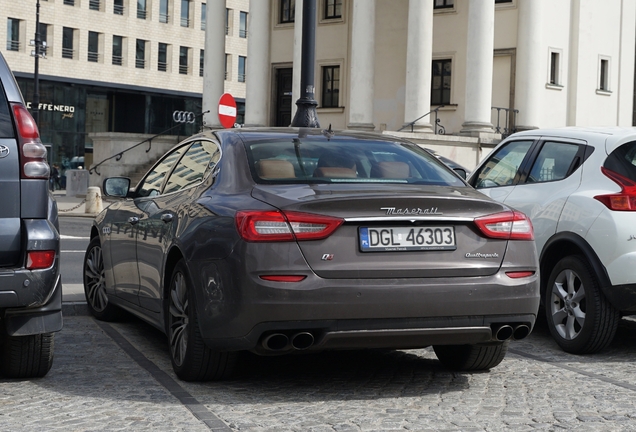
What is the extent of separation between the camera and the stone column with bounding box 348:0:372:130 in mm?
35938

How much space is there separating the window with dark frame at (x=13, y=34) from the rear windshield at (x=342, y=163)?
2230 inches

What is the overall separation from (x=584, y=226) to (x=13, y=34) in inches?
2246

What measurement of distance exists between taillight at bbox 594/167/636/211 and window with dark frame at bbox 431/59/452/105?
3164 centimetres

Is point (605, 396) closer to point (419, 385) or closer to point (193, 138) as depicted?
point (419, 385)

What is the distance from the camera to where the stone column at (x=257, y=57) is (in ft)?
135

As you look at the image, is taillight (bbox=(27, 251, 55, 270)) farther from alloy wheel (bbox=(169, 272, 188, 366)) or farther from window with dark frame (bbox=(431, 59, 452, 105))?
window with dark frame (bbox=(431, 59, 452, 105))

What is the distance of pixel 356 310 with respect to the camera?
5.79m

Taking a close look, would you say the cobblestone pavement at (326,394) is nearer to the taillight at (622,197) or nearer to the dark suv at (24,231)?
the dark suv at (24,231)

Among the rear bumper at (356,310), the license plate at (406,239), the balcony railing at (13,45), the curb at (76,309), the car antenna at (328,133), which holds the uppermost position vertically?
the balcony railing at (13,45)

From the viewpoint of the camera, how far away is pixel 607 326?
784cm

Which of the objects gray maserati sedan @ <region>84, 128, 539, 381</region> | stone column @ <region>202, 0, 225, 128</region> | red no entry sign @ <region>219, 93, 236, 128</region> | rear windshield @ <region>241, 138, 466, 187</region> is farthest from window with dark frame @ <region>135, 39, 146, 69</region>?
gray maserati sedan @ <region>84, 128, 539, 381</region>

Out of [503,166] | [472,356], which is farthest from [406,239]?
[503,166]

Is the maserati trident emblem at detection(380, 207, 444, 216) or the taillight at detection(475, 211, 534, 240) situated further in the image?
the taillight at detection(475, 211, 534, 240)

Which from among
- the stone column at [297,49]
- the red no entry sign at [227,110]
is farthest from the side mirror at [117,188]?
the stone column at [297,49]
